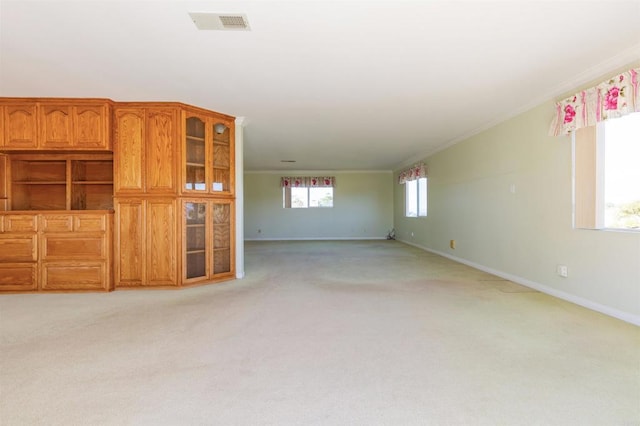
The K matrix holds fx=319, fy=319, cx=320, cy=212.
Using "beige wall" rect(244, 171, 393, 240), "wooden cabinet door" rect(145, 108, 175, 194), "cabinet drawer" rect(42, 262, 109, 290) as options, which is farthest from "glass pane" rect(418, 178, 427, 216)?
"cabinet drawer" rect(42, 262, 109, 290)

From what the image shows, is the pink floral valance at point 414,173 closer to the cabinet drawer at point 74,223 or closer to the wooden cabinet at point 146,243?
the wooden cabinet at point 146,243

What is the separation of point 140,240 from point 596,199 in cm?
506

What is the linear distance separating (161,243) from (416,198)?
661cm

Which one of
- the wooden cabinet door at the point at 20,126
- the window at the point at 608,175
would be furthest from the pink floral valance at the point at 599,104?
the wooden cabinet door at the point at 20,126

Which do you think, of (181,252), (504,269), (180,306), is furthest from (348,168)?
(180,306)

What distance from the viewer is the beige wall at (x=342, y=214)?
10703mm

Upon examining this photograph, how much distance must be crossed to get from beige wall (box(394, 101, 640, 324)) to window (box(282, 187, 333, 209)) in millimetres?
4885

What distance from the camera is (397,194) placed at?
1024cm

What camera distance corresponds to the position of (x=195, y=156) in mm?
4305

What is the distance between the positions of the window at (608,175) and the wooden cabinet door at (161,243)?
4.60 meters

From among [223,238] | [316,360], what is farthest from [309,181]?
[316,360]

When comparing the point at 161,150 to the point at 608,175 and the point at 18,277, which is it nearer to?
the point at 18,277

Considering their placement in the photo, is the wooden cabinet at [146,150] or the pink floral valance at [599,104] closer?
the pink floral valance at [599,104]

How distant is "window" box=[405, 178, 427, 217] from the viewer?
799 cm
